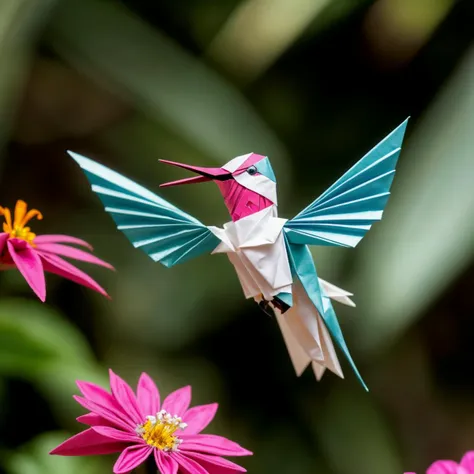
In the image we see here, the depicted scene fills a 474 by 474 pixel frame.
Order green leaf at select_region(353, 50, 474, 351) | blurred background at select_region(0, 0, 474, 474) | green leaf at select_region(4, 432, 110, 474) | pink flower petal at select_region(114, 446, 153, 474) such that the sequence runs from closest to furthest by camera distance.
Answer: pink flower petal at select_region(114, 446, 153, 474), green leaf at select_region(4, 432, 110, 474), green leaf at select_region(353, 50, 474, 351), blurred background at select_region(0, 0, 474, 474)

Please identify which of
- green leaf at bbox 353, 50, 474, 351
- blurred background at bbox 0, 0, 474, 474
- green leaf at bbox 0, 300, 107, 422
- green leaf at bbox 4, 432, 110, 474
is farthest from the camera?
blurred background at bbox 0, 0, 474, 474

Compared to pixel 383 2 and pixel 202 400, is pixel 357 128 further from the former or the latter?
pixel 202 400

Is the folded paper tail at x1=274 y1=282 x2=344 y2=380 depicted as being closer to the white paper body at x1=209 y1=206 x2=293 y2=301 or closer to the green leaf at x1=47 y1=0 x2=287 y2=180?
the white paper body at x1=209 y1=206 x2=293 y2=301

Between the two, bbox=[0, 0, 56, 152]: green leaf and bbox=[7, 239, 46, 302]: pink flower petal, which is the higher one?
bbox=[0, 0, 56, 152]: green leaf

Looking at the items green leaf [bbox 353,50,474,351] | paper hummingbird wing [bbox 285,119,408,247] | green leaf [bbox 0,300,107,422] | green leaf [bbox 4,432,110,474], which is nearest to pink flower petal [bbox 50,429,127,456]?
paper hummingbird wing [bbox 285,119,408,247]

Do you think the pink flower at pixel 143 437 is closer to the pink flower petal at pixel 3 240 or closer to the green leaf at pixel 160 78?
the pink flower petal at pixel 3 240

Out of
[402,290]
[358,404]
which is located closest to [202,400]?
[358,404]

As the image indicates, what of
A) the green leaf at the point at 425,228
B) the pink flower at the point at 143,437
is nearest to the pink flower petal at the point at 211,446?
the pink flower at the point at 143,437
